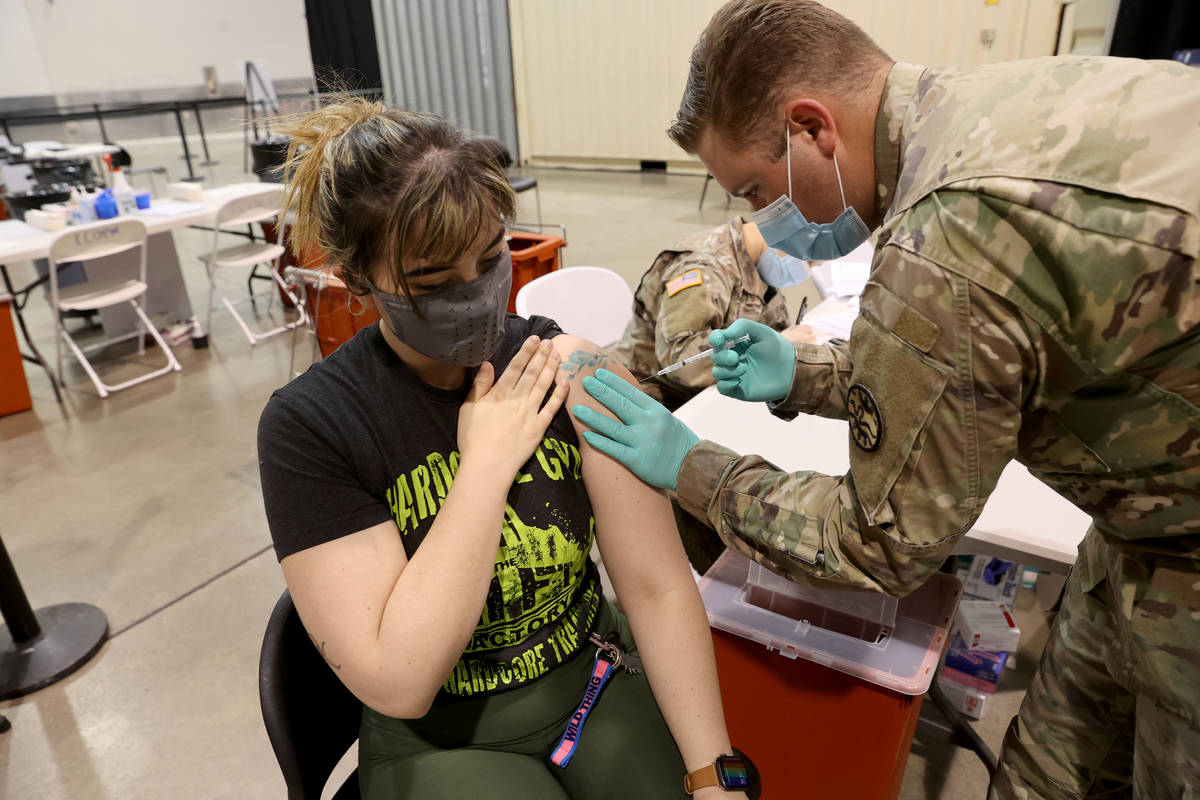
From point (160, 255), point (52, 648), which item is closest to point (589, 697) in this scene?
point (52, 648)

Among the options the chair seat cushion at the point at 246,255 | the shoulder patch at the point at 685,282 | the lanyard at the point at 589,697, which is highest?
the shoulder patch at the point at 685,282

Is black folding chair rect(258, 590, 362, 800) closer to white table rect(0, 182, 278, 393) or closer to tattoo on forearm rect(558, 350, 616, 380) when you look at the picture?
tattoo on forearm rect(558, 350, 616, 380)

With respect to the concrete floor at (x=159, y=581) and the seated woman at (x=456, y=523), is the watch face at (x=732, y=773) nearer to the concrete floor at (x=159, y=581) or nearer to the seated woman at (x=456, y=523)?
the seated woman at (x=456, y=523)

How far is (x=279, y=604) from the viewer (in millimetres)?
1098

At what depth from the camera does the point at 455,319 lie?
1.12m

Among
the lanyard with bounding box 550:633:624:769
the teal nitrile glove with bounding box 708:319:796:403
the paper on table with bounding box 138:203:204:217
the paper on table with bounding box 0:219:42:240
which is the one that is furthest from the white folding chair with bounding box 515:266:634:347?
the paper on table with bounding box 0:219:42:240

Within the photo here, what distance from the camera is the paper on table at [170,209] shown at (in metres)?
4.57

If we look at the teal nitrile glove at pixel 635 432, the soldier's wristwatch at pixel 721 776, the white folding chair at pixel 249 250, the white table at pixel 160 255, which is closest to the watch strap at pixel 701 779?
the soldier's wristwatch at pixel 721 776

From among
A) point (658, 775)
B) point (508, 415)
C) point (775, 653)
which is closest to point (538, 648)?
point (658, 775)

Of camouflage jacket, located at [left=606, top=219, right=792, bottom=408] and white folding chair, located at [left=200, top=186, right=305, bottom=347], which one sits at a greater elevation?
camouflage jacket, located at [left=606, top=219, right=792, bottom=408]

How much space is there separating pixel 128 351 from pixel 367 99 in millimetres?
4509

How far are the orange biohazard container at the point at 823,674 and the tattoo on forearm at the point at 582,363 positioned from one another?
496 mm

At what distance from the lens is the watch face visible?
1093 mm

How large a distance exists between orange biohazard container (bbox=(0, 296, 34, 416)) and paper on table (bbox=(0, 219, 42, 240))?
0.50 metres
